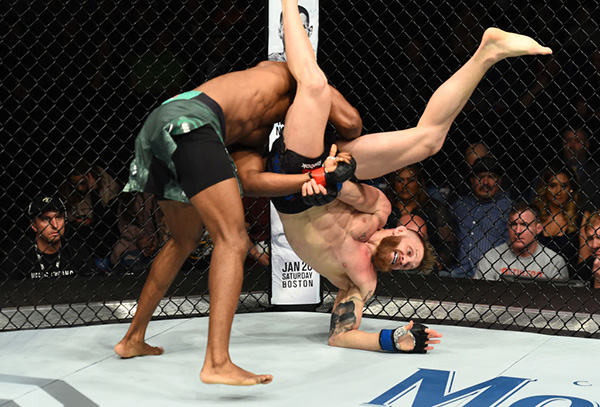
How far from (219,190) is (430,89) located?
2292 millimetres

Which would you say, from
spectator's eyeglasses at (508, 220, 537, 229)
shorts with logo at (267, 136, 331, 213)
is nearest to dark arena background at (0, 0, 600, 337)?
spectator's eyeglasses at (508, 220, 537, 229)

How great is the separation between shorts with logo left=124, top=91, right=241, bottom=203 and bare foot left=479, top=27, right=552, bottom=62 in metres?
0.85

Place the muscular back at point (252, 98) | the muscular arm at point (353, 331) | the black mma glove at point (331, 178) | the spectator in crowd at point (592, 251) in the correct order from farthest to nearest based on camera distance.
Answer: the spectator in crowd at point (592, 251), the muscular arm at point (353, 331), the muscular back at point (252, 98), the black mma glove at point (331, 178)

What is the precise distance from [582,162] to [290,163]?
193 centimetres

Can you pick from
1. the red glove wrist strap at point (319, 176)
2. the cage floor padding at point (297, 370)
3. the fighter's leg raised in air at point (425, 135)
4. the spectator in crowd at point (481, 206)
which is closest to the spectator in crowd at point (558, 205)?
the spectator in crowd at point (481, 206)

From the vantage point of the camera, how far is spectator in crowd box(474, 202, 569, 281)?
130 inches

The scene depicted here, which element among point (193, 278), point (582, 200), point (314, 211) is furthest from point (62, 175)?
point (582, 200)

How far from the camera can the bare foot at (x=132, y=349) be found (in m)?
2.36

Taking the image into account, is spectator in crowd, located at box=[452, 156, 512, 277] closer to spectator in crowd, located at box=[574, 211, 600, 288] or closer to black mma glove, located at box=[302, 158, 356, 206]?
spectator in crowd, located at box=[574, 211, 600, 288]

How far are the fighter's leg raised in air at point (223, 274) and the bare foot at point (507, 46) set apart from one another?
0.90 meters

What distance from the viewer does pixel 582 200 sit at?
11.7 feet

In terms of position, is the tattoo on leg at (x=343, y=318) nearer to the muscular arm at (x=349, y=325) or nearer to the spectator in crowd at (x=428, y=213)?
the muscular arm at (x=349, y=325)

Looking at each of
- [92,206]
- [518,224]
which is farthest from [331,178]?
[92,206]

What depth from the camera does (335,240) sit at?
8.43ft
